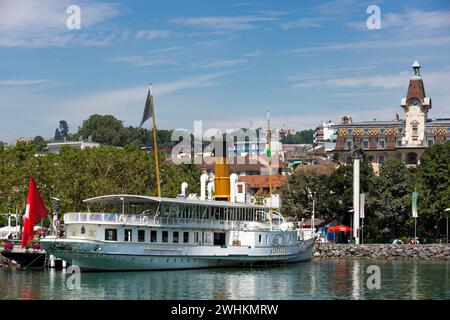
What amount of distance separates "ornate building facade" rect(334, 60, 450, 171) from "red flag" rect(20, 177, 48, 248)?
5994 cm

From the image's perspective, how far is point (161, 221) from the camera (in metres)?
65.0

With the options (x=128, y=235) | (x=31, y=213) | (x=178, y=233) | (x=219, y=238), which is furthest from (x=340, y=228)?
(x=31, y=213)

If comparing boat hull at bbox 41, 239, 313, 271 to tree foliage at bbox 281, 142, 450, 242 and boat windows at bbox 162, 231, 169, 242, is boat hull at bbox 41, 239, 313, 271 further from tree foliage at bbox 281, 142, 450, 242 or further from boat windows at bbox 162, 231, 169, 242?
tree foliage at bbox 281, 142, 450, 242

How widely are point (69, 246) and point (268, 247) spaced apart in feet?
59.3

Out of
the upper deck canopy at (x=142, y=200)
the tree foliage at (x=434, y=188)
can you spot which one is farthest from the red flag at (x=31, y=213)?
the tree foliage at (x=434, y=188)

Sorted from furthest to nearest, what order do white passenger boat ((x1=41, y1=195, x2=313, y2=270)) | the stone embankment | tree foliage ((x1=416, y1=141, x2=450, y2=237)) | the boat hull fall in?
1. tree foliage ((x1=416, y1=141, x2=450, y2=237))
2. the stone embankment
3. white passenger boat ((x1=41, y1=195, x2=313, y2=270))
4. the boat hull

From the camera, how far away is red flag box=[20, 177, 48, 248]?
66.9 meters

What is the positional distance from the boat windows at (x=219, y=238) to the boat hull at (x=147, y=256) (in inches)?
45.1

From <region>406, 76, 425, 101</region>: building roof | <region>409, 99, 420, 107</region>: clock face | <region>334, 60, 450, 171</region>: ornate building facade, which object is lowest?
<region>334, 60, 450, 171</region>: ornate building facade

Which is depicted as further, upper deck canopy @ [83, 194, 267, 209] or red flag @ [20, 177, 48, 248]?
red flag @ [20, 177, 48, 248]

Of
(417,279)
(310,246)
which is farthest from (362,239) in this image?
(417,279)

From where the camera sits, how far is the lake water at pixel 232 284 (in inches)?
2000

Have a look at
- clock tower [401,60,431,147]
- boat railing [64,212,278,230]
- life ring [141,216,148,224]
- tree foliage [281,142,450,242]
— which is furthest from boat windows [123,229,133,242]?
clock tower [401,60,431,147]

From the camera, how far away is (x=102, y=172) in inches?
3487
